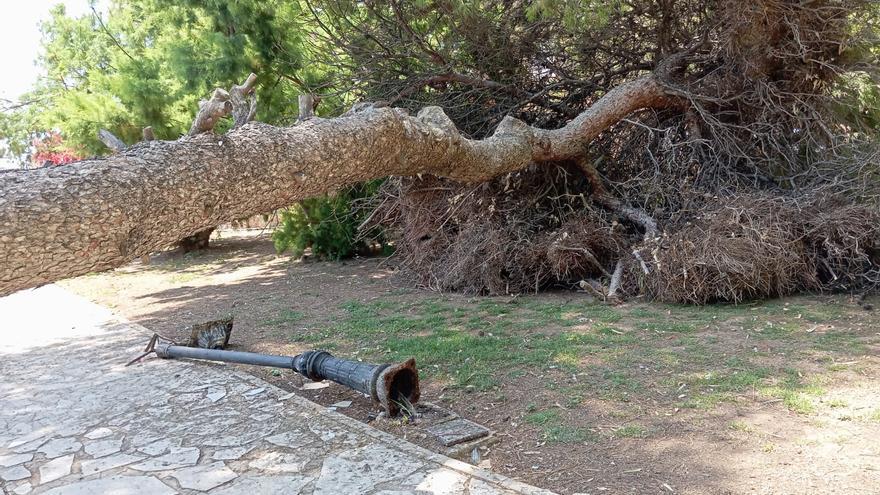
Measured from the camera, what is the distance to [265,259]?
12.2m

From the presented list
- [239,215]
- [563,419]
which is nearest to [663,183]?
[563,419]

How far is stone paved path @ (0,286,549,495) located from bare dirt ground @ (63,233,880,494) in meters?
0.26

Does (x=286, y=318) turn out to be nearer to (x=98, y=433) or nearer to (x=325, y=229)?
(x=98, y=433)

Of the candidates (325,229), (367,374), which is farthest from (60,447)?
(325,229)

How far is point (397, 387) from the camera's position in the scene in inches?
156

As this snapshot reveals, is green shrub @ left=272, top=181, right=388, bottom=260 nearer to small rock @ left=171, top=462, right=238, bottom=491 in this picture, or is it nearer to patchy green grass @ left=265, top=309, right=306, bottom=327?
patchy green grass @ left=265, top=309, right=306, bottom=327

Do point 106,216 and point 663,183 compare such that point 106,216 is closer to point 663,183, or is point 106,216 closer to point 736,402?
point 736,402

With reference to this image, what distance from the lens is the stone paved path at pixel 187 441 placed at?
10.3ft

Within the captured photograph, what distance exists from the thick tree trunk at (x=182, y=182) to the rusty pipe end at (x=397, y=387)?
1158 millimetres

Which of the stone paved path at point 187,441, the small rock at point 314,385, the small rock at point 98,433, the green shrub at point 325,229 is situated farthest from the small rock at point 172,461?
the green shrub at point 325,229

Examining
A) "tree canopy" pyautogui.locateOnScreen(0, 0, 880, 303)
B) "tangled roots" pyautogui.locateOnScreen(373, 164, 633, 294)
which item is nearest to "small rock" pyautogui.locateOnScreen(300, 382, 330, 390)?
"tree canopy" pyautogui.locateOnScreen(0, 0, 880, 303)

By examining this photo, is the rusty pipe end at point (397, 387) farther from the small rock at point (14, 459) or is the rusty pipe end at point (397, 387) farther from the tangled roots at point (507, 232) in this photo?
the tangled roots at point (507, 232)

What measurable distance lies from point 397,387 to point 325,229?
23.1ft

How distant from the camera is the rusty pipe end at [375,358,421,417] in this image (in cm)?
383
